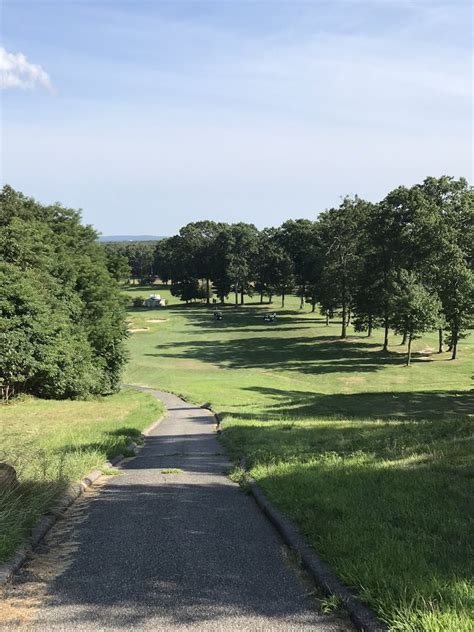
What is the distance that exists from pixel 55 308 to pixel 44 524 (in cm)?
2521

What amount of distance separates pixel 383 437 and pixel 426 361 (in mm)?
42754

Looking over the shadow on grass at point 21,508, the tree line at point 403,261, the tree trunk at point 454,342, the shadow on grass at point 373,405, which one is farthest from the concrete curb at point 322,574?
the tree trunk at point 454,342

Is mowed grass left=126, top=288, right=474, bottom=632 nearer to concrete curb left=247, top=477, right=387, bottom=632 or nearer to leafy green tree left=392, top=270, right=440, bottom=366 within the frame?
concrete curb left=247, top=477, right=387, bottom=632

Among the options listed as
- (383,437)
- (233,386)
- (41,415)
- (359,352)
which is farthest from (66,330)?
(359,352)

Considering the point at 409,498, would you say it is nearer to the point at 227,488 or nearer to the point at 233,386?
the point at 227,488

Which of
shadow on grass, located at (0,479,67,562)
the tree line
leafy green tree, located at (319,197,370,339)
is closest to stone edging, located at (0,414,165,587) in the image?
shadow on grass, located at (0,479,67,562)

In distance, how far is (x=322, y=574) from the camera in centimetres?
456

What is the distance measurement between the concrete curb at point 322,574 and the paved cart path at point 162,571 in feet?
0.40

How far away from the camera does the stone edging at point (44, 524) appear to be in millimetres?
4772

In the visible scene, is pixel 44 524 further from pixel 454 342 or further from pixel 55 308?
pixel 454 342

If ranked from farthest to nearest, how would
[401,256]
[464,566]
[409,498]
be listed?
[401,256] < [409,498] < [464,566]

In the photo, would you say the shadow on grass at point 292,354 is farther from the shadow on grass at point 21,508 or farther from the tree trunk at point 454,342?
the shadow on grass at point 21,508

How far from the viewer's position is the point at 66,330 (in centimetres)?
2906

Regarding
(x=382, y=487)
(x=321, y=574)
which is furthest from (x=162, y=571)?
(x=382, y=487)
